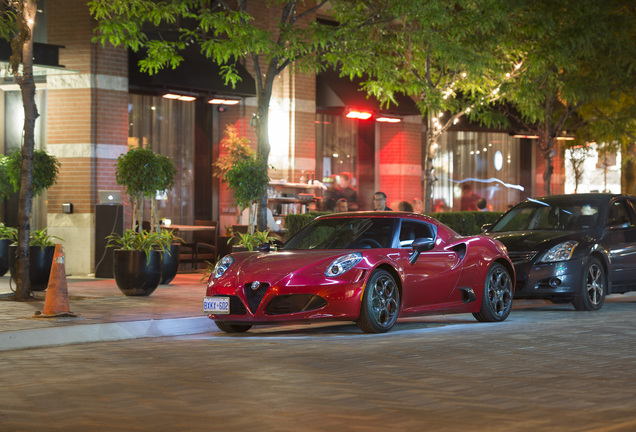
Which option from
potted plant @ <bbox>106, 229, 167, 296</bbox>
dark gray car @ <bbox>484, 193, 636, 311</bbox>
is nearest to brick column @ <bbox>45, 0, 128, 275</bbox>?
potted plant @ <bbox>106, 229, 167, 296</bbox>

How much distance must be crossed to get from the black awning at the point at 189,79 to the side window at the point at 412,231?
9.63 meters

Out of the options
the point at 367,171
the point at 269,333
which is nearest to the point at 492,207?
the point at 367,171

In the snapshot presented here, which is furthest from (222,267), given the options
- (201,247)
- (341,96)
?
(341,96)

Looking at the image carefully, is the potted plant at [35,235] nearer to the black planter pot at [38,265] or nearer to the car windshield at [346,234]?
the black planter pot at [38,265]

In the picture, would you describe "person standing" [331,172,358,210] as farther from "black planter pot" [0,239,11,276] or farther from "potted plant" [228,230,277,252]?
"potted plant" [228,230,277,252]

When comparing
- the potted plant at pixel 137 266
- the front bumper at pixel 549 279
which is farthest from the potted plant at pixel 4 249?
the front bumper at pixel 549 279

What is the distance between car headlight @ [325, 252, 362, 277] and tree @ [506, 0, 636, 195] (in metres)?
12.6

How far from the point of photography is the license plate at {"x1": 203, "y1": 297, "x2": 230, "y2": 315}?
1113 cm

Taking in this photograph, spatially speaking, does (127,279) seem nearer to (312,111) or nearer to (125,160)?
(125,160)

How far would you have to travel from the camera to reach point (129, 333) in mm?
11570

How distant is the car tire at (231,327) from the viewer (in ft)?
38.3

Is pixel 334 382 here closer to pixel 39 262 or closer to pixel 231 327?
pixel 231 327

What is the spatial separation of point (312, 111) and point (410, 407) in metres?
19.6

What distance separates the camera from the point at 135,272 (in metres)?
15.2
